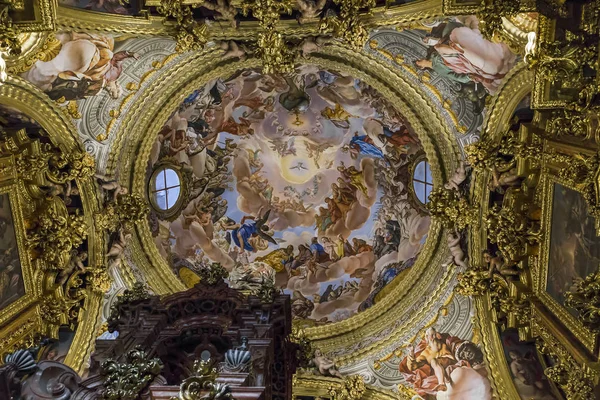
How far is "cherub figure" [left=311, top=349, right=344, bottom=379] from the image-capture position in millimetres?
14680

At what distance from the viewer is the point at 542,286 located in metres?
11.6

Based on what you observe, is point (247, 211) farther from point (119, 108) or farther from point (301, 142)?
point (119, 108)

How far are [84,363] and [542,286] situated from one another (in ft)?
25.1

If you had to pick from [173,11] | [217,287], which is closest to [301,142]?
[173,11]

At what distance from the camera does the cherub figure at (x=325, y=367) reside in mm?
14680

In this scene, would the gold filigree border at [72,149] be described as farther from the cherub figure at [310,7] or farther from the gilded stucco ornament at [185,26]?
the cherub figure at [310,7]

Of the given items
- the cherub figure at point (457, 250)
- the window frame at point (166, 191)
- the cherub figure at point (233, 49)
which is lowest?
the cherub figure at point (457, 250)

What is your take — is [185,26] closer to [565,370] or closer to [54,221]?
[54,221]

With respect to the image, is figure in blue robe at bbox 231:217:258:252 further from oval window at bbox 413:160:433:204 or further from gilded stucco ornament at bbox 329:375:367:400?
gilded stucco ornament at bbox 329:375:367:400

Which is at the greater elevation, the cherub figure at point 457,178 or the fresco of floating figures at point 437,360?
the cherub figure at point 457,178

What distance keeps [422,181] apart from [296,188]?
3.42 meters

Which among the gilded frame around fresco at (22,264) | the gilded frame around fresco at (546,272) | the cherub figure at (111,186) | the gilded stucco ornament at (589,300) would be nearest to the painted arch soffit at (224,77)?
the cherub figure at (111,186)

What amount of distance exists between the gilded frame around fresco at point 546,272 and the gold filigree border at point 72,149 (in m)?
7.42

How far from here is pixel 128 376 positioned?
688cm
